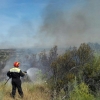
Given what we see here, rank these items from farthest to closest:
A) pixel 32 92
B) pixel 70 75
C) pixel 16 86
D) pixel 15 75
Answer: pixel 70 75 < pixel 32 92 < pixel 16 86 < pixel 15 75

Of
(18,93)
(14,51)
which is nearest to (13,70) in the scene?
(18,93)

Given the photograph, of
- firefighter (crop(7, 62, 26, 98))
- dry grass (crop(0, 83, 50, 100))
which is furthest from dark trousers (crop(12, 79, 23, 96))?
dry grass (crop(0, 83, 50, 100))

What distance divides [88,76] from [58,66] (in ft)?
8.08

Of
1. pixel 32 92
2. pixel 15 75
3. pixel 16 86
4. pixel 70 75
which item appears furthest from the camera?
pixel 70 75

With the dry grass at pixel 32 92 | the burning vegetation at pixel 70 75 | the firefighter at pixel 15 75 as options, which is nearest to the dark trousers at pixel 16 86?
the firefighter at pixel 15 75

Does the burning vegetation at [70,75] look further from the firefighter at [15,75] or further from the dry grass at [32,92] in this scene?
the firefighter at [15,75]

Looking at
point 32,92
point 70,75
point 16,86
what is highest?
point 70,75

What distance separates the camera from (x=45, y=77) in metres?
17.7

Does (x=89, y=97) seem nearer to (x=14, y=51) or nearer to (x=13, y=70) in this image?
(x=13, y=70)

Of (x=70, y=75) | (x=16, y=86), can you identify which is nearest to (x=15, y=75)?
(x=16, y=86)

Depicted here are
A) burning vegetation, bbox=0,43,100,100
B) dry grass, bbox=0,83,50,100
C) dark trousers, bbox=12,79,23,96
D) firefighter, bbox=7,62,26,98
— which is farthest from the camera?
burning vegetation, bbox=0,43,100,100

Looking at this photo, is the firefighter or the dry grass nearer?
the firefighter

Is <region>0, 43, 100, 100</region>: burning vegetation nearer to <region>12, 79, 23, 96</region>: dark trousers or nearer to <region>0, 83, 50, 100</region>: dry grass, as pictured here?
<region>0, 83, 50, 100</region>: dry grass

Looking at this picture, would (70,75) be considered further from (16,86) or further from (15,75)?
(15,75)
